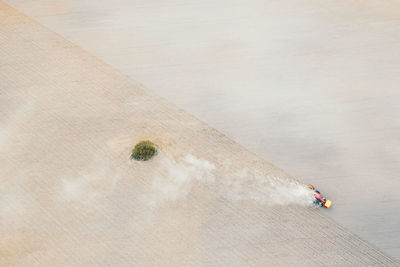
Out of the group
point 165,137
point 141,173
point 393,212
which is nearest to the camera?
point 393,212

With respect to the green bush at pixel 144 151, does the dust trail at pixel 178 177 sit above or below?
below

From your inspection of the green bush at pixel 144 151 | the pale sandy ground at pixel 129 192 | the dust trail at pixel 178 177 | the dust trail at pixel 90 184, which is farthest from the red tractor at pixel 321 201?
the dust trail at pixel 90 184

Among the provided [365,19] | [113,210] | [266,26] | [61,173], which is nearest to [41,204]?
[61,173]

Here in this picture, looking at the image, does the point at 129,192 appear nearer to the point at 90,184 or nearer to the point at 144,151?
the point at 90,184

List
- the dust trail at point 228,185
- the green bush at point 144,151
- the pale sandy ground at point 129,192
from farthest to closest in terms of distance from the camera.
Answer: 1. the green bush at point 144,151
2. the dust trail at point 228,185
3. the pale sandy ground at point 129,192

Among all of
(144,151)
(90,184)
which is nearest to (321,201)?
(144,151)

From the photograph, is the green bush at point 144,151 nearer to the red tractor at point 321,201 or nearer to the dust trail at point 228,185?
the dust trail at point 228,185

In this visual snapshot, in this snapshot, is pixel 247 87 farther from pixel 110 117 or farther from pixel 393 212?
pixel 393 212
